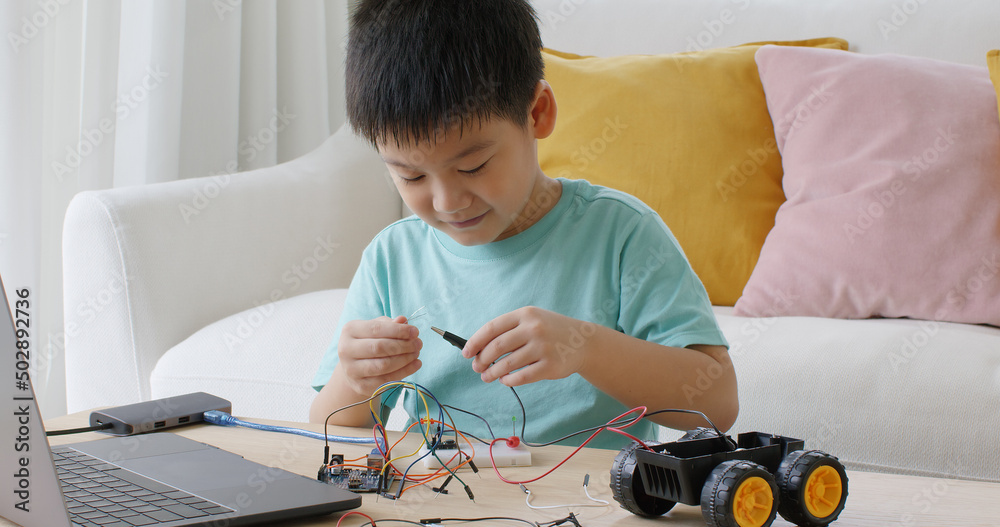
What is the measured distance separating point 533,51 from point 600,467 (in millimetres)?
466

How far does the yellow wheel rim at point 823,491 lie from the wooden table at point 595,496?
24 millimetres

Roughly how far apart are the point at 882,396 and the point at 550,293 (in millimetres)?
507

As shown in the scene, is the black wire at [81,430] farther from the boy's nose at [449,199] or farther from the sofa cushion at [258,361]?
the sofa cushion at [258,361]

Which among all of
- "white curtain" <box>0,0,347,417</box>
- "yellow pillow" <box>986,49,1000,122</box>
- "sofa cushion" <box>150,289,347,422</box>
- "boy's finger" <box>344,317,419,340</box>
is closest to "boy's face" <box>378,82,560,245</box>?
"boy's finger" <box>344,317,419,340</box>

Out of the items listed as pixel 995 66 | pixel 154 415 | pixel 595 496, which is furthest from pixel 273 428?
pixel 995 66

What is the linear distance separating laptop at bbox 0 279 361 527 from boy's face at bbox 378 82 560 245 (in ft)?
1.01

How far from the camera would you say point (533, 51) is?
922 mm

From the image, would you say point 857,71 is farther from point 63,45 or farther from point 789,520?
point 63,45

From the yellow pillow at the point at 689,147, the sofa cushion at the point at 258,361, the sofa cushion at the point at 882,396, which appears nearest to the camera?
the sofa cushion at the point at 882,396

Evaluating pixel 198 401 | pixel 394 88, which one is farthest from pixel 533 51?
pixel 198 401

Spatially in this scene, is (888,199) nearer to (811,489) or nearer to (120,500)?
(811,489)

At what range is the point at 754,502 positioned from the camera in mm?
500

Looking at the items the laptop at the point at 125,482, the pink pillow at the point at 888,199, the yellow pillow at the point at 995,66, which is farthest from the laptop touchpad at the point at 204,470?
the yellow pillow at the point at 995,66

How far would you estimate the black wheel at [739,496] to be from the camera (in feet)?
1.60
